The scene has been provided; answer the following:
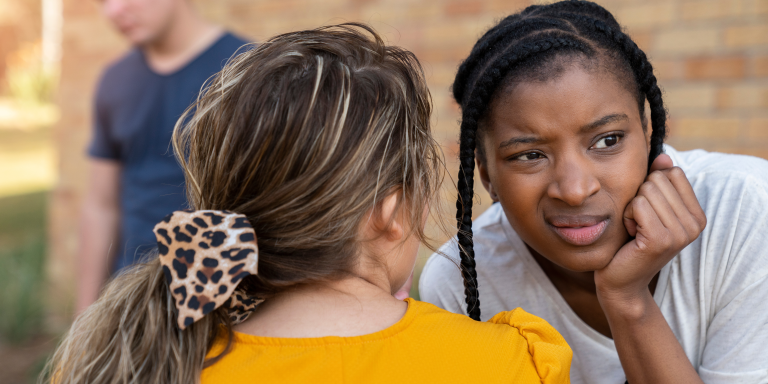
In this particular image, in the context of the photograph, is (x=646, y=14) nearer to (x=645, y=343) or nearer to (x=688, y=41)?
(x=688, y=41)

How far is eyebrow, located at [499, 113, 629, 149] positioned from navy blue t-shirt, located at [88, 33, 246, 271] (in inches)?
68.7

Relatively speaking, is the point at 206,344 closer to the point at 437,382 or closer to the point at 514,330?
the point at 437,382

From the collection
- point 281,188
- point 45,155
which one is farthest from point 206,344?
point 45,155

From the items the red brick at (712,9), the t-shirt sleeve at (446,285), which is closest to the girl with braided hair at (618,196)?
the t-shirt sleeve at (446,285)

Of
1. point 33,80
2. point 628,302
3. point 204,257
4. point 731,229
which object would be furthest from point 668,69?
point 33,80

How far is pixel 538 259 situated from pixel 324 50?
1081 mm

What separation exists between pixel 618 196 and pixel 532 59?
1.44ft

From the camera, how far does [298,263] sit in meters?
1.39

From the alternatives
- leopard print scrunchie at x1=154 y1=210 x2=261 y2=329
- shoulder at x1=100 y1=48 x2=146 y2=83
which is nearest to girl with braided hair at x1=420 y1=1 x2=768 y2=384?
leopard print scrunchie at x1=154 y1=210 x2=261 y2=329

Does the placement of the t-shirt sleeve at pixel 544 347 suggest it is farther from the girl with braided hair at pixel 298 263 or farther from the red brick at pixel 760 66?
the red brick at pixel 760 66

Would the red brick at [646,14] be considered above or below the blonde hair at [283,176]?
above

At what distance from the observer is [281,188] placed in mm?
1330

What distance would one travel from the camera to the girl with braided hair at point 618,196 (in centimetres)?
167

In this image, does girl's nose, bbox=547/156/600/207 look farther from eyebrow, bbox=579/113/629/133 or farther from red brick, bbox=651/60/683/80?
red brick, bbox=651/60/683/80
